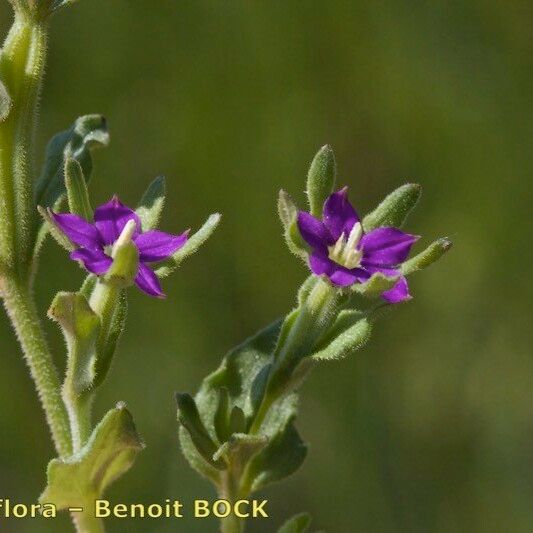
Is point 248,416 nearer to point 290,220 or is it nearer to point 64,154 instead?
point 290,220

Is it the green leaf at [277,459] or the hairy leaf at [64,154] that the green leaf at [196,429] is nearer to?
the green leaf at [277,459]

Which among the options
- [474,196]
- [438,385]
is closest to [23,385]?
[438,385]

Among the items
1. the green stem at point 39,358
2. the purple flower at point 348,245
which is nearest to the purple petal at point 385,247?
the purple flower at point 348,245

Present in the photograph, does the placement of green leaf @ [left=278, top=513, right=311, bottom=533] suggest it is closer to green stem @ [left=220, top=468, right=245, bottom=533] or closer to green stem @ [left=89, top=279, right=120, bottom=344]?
green stem @ [left=220, top=468, right=245, bottom=533]

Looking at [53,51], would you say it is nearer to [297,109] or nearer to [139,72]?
[139,72]

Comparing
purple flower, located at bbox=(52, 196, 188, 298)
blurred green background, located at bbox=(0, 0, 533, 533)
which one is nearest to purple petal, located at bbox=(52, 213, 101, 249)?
purple flower, located at bbox=(52, 196, 188, 298)

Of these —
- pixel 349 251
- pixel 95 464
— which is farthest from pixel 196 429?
pixel 349 251

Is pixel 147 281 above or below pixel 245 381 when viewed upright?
above
